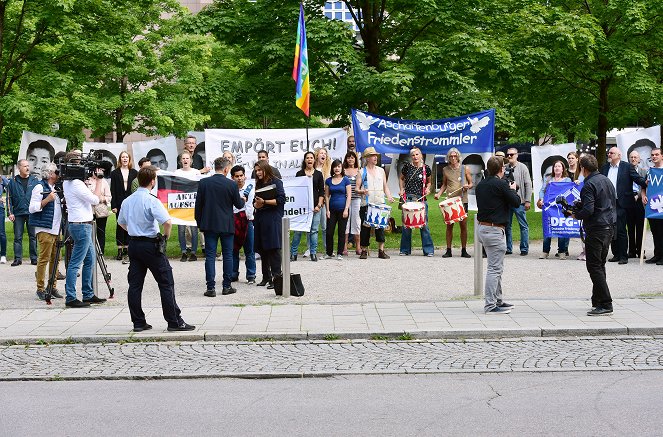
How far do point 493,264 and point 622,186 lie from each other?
5.80 metres

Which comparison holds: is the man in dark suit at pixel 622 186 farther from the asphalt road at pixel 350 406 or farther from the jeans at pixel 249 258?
the asphalt road at pixel 350 406

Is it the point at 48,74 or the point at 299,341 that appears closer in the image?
the point at 299,341

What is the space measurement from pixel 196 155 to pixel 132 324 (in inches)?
320

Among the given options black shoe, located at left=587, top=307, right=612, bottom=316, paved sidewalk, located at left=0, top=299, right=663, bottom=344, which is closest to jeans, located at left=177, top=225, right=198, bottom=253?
paved sidewalk, located at left=0, top=299, right=663, bottom=344

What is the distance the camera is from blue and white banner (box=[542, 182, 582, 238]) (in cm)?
1619

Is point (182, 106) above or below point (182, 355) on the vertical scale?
above

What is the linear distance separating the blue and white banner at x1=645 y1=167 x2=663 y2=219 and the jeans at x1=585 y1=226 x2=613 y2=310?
16.6 ft

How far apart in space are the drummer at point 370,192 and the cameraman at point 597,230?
229 inches

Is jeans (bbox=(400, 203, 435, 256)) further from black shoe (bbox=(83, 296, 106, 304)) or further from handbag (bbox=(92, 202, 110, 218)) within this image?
black shoe (bbox=(83, 296, 106, 304))

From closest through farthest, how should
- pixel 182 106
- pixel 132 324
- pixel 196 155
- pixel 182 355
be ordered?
pixel 182 355 < pixel 132 324 < pixel 196 155 < pixel 182 106

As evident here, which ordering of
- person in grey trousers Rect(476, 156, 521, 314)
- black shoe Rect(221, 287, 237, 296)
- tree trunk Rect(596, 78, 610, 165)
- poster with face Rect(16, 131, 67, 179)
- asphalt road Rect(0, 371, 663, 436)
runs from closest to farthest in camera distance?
asphalt road Rect(0, 371, 663, 436) < person in grey trousers Rect(476, 156, 521, 314) < black shoe Rect(221, 287, 237, 296) < poster with face Rect(16, 131, 67, 179) < tree trunk Rect(596, 78, 610, 165)

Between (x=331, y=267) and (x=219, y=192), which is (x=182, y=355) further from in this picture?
(x=331, y=267)

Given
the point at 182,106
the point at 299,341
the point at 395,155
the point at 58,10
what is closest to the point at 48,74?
the point at 58,10

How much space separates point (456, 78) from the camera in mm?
19875
